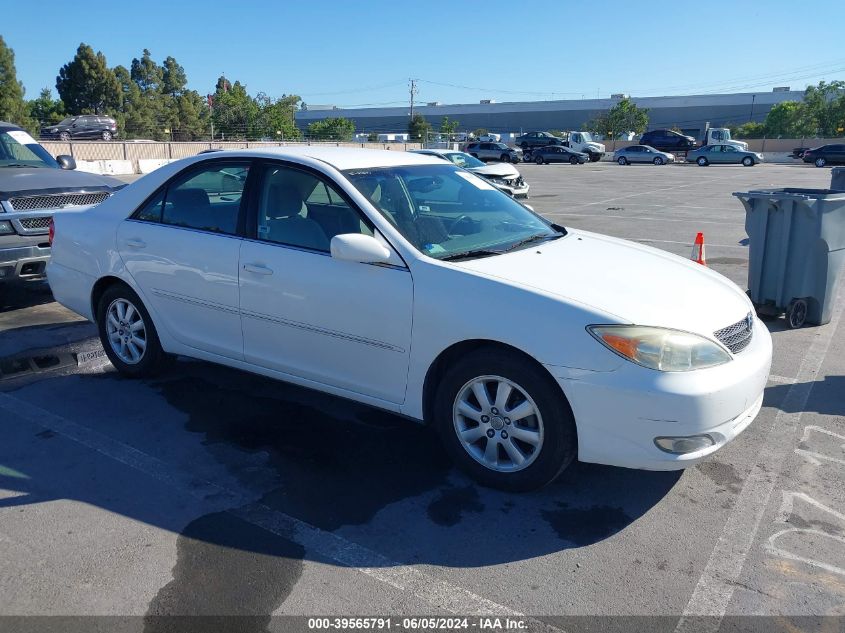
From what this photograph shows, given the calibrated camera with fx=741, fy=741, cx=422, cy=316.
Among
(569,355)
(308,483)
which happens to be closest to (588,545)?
(569,355)

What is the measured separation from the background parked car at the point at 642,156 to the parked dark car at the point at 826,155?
810 cm

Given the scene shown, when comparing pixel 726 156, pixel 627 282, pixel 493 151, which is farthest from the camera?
pixel 493 151

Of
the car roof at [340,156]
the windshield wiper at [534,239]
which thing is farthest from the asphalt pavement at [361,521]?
the car roof at [340,156]

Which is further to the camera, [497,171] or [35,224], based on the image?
[497,171]

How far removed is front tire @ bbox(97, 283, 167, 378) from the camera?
5254 mm

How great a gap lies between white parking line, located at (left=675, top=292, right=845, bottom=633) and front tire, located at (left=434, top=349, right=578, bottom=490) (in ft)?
2.61

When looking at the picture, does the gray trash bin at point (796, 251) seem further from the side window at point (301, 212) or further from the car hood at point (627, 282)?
the side window at point (301, 212)

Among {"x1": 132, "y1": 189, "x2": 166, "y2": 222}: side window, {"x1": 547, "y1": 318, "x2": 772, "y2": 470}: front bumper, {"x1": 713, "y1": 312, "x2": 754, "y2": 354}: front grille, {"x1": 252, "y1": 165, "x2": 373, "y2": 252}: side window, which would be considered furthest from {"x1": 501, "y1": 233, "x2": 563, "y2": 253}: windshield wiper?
{"x1": 132, "y1": 189, "x2": 166, "y2": 222}: side window

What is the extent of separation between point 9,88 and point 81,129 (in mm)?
6455

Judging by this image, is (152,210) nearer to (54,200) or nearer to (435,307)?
(435,307)

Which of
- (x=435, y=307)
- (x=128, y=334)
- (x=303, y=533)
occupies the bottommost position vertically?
(x=303, y=533)

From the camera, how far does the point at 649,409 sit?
3.33 m

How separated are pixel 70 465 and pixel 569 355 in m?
Result: 2.77

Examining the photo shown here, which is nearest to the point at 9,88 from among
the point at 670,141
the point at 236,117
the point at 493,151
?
the point at 236,117
